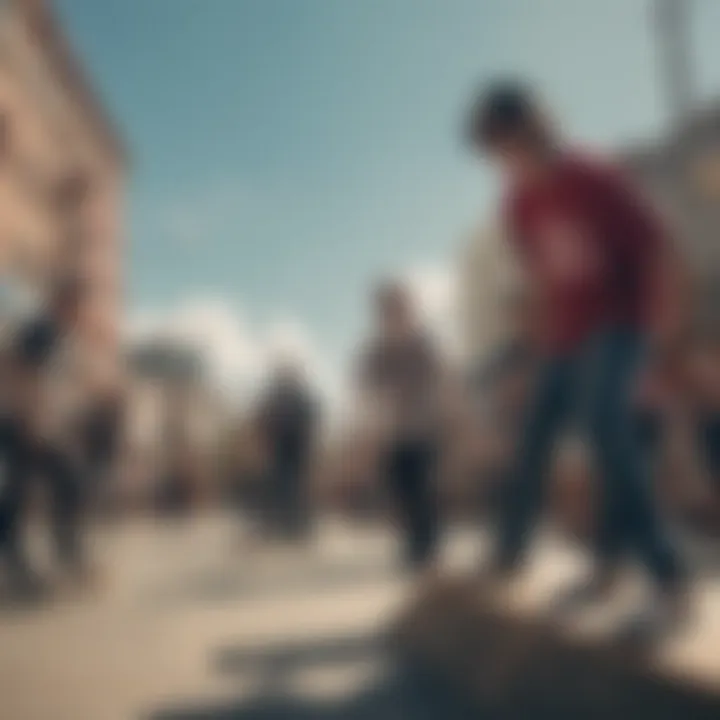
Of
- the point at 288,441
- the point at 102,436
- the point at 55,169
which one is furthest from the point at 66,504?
the point at 55,169

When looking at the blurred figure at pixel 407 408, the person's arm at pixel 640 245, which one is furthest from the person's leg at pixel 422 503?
the person's arm at pixel 640 245

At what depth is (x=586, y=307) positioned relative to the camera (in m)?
1.22

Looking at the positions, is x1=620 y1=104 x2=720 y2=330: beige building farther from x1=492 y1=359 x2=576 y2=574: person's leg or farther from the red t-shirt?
x1=492 y1=359 x2=576 y2=574: person's leg

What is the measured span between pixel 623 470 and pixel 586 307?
0.24 metres

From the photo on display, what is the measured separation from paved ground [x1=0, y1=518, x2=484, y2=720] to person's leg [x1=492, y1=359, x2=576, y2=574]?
98mm

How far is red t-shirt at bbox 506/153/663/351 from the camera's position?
1192 mm

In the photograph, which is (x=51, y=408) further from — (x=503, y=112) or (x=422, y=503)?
(x=503, y=112)

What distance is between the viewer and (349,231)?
113cm

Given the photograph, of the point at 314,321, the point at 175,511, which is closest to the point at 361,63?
the point at 314,321

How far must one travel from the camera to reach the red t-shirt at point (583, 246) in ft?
3.91

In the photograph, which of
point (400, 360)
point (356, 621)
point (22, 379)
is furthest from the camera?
point (356, 621)

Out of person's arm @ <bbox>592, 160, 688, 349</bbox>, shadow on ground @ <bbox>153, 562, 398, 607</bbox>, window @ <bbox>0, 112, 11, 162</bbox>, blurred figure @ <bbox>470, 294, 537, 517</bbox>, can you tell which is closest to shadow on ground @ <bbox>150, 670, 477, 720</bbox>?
shadow on ground @ <bbox>153, 562, 398, 607</bbox>

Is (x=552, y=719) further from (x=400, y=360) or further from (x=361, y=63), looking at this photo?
(x=361, y=63)

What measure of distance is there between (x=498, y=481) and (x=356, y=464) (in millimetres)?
210
